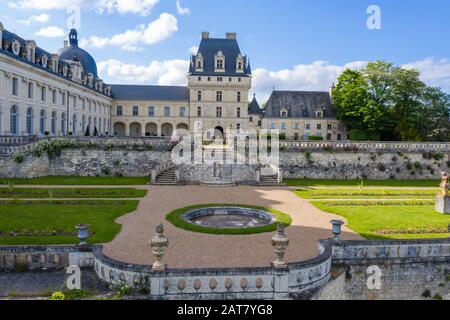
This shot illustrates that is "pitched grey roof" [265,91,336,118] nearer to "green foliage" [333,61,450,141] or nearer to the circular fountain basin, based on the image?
"green foliage" [333,61,450,141]

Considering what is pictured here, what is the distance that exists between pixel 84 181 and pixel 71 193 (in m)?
6.03

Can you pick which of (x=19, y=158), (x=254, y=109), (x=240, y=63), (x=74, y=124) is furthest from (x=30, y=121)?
(x=254, y=109)

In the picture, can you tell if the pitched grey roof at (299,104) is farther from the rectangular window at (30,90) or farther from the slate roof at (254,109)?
the rectangular window at (30,90)

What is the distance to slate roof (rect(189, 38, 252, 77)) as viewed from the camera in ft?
184

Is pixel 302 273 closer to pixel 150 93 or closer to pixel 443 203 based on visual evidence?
pixel 443 203

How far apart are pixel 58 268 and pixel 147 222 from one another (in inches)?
221

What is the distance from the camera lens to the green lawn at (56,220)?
12.5m

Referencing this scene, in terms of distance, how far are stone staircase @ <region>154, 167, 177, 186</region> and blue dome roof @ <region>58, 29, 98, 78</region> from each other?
35.3 m

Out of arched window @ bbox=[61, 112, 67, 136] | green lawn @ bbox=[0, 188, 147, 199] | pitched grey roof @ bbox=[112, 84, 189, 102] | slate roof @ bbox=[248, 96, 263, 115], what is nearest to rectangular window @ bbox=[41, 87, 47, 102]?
arched window @ bbox=[61, 112, 67, 136]

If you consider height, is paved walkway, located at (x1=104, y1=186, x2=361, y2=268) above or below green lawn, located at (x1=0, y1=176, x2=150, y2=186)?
below

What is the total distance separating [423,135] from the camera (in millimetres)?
48250

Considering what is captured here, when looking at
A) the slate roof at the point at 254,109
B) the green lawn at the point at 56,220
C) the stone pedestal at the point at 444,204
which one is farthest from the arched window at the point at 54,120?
the stone pedestal at the point at 444,204

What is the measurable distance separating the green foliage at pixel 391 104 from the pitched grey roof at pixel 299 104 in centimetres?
718
